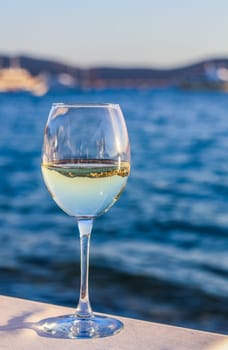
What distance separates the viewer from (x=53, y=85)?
64312 mm

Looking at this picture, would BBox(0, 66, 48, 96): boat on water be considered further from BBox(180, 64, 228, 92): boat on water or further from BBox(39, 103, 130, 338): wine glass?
BBox(39, 103, 130, 338): wine glass

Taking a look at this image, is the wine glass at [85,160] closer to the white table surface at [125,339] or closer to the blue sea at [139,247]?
the white table surface at [125,339]

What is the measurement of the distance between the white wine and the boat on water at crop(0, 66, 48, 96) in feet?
201

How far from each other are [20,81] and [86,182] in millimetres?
64332

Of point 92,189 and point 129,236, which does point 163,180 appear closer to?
point 129,236

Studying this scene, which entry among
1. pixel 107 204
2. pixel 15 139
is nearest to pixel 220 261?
pixel 107 204

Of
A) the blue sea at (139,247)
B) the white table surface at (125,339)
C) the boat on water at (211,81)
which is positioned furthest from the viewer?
the boat on water at (211,81)

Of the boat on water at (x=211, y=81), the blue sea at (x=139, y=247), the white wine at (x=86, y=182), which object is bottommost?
the blue sea at (x=139, y=247)

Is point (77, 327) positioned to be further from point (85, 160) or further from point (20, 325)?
point (85, 160)

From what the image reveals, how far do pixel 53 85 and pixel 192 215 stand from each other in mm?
57346

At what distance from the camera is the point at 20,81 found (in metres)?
64.3

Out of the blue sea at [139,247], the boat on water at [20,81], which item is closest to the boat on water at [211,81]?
the boat on water at [20,81]

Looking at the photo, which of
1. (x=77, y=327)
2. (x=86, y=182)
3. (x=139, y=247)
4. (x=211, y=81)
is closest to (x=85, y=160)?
(x=86, y=182)

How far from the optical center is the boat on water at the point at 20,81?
62.1 m
